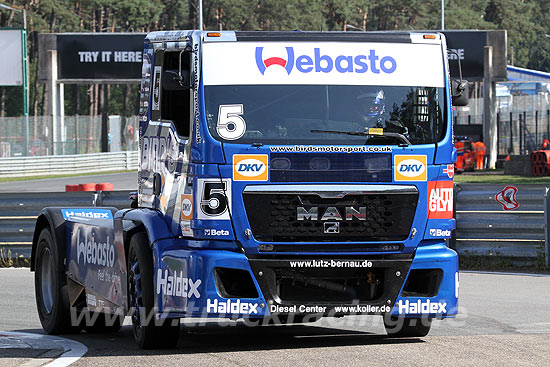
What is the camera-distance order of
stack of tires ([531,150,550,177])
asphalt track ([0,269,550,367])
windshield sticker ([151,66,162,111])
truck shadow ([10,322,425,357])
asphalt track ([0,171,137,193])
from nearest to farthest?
asphalt track ([0,269,550,367])
truck shadow ([10,322,425,357])
windshield sticker ([151,66,162,111])
asphalt track ([0,171,137,193])
stack of tires ([531,150,550,177])

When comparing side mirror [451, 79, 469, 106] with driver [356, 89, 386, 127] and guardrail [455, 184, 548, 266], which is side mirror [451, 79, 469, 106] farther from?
guardrail [455, 184, 548, 266]

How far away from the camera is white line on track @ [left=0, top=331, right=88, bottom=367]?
30.9ft

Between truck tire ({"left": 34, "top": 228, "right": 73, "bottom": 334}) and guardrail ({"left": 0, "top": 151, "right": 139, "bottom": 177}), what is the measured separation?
3765 centimetres

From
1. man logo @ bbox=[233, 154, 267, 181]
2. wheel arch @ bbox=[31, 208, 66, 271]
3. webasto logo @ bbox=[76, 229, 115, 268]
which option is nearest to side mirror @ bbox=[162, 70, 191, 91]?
man logo @ bbox=[233, 154, 267, 181]

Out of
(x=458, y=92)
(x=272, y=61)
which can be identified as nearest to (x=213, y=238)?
(x=272, y=61)

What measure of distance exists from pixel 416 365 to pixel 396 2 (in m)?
112

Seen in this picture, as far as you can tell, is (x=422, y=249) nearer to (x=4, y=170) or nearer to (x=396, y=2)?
(x=4, y=170)

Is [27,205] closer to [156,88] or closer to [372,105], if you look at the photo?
[156,88]

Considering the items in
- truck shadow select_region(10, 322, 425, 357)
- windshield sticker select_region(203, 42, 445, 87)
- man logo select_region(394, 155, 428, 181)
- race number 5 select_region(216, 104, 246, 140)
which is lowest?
truck shadow select_region(10, 322, 425, 357)

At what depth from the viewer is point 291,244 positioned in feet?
30.8

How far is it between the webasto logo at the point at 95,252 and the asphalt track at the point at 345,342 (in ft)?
2.28

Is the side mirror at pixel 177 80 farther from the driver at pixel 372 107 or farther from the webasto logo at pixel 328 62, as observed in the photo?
the driver at pixel 372 107

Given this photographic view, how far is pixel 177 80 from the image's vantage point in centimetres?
952

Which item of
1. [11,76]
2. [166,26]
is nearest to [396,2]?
[166,26]
